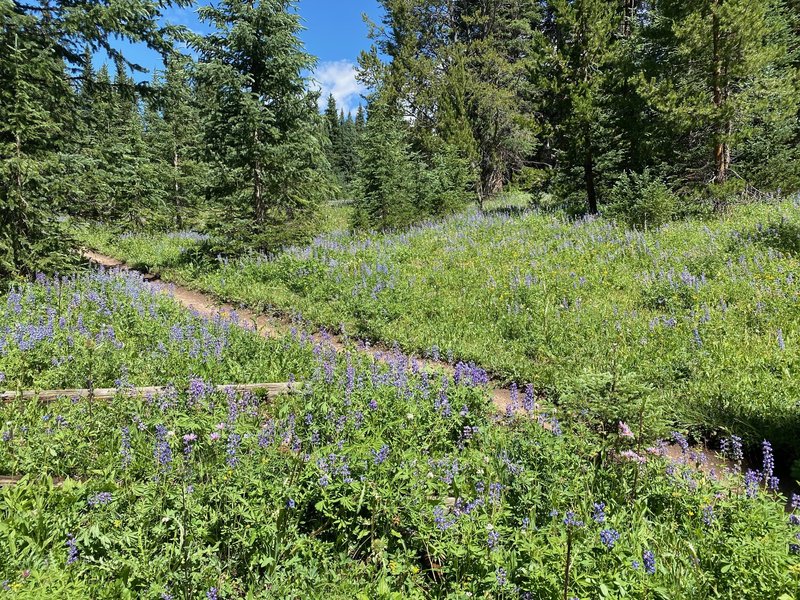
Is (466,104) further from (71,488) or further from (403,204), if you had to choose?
(71,488)

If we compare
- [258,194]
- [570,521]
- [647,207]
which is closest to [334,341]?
[570,521]

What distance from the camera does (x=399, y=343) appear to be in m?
8.23

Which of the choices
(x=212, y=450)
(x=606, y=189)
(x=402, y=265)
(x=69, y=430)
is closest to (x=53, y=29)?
(x=402, y=265)

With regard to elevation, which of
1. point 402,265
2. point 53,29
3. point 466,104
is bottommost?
point 402,265

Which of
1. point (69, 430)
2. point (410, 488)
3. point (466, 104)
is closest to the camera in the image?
point (410, 488)

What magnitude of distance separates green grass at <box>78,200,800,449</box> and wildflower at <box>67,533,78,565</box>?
416 centimetres

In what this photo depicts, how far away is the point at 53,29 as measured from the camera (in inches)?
461

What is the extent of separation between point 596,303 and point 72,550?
27.0ft

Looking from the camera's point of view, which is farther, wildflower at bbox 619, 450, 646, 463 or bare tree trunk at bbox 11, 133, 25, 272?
bare tree trunk at bbox 11, 133, 25, 272

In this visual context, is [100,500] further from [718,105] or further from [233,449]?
[718,105]

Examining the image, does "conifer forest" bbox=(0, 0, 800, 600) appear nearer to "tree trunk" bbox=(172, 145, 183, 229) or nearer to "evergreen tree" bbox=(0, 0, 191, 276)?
"evergreen tree" bbox=(0, 0, 191, 276)

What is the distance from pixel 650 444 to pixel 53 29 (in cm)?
1591

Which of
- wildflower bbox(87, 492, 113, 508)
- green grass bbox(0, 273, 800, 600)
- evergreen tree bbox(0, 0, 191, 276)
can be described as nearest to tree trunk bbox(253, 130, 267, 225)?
evergreen tree bbox(0, 0, 191, 276)

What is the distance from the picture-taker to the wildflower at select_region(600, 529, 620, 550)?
2.73m
